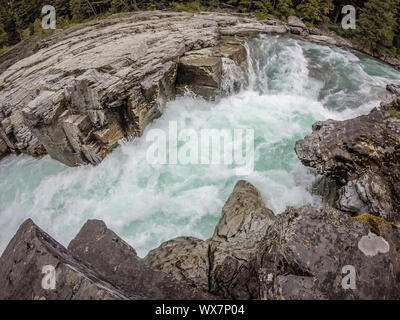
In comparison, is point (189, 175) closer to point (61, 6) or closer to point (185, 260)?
point (185, 260)

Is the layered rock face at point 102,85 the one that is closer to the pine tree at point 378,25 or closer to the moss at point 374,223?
the moss at point 374,223

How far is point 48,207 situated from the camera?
10.4 metres

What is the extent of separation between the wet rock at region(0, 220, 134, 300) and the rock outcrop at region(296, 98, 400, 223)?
584 centimetres

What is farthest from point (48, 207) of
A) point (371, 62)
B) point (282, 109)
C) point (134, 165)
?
point (371, 62)

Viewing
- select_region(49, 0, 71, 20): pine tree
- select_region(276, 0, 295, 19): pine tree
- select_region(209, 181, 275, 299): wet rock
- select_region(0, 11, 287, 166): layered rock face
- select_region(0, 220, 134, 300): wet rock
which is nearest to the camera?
select_region(0, 220, 134, 300): wet rock

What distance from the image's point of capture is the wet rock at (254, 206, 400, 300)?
3816mm

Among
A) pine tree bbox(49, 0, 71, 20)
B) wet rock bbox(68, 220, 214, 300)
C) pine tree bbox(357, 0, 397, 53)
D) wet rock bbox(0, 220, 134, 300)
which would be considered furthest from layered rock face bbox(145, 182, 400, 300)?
pine tree bbox(49, 0, 71, 20)

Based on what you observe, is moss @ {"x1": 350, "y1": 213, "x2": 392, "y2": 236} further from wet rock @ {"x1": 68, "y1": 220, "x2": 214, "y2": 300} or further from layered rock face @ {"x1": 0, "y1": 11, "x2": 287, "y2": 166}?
layered rock face @ {"x1": 0, "y1": 11, "x2": 287, "y2": 166}

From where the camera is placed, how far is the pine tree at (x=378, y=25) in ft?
75.7

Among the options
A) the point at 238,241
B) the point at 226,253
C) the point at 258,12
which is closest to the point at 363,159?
the point at 238,241

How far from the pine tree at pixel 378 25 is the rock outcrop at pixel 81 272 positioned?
95.2 ft

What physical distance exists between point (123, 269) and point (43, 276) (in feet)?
4.78

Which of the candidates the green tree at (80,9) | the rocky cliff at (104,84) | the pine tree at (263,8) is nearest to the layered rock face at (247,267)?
the rocky cliff at (104,84)
